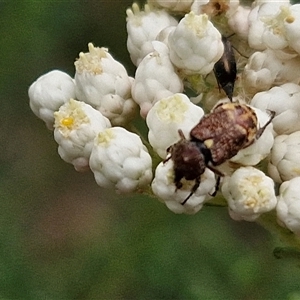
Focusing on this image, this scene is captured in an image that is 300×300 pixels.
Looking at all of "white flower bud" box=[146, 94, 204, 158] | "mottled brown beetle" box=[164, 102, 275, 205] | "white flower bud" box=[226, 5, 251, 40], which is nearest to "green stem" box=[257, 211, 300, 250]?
"mottled brown beetle" box=[164, 102, 275, 205]

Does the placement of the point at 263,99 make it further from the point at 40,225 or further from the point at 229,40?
the point at 40,225

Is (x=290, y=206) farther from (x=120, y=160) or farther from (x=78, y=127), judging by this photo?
(x=78, y=127)

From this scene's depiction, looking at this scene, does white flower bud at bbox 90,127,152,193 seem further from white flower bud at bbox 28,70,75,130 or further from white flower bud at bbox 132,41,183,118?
white flower bud at bbox 28,70,75,130

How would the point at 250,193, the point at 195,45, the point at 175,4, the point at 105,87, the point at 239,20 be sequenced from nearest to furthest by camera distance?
the point at 250,193 → the point at 195,45 → the point at 105,87 → the point at 239,20 → the point at 175,4

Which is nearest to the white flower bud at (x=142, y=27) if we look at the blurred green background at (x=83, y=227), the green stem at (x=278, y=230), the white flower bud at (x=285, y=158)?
the white flower bud at (x=285, y=158)

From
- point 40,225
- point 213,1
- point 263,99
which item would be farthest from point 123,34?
point 263,99

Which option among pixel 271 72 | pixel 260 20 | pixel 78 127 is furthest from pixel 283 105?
pixel 78 127

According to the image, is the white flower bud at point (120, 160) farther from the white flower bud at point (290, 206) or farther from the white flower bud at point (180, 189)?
the white flower bud at point (290, 206)
